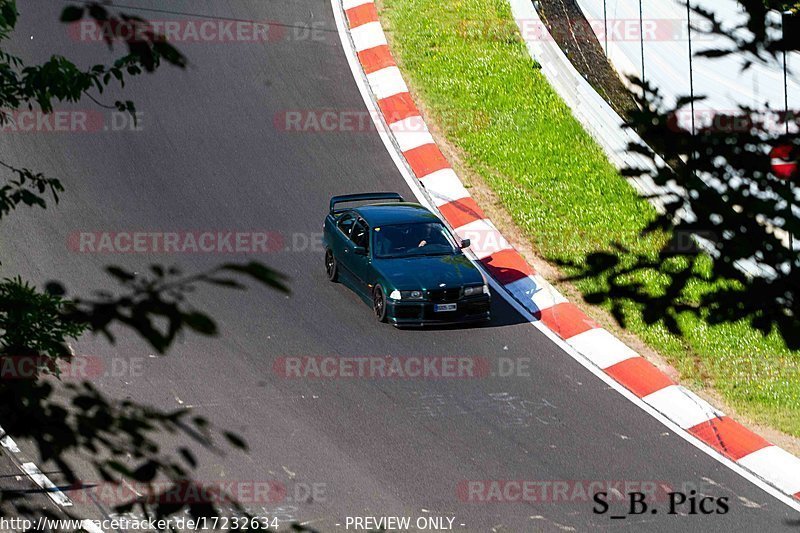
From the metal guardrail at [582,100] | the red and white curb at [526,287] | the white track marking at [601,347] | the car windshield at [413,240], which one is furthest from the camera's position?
the metal guardrail at [582,100]

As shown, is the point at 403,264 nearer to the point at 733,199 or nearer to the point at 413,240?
the point at 413,240

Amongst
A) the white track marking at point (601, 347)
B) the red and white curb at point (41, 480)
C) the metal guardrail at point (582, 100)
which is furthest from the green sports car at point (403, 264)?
the red and white curb at point (41, 480)

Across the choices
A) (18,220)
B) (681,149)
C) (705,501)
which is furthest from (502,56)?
(681,149)

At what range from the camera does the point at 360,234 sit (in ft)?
46.4

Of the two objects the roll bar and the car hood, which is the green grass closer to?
Answer: the car hood

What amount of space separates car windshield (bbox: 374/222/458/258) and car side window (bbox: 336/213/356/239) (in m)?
0.54

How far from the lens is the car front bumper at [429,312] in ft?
43.3

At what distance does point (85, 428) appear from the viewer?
162 inches

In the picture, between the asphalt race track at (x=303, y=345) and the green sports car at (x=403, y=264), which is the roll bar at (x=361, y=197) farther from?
the asphalt race track at (x=303, y=345)

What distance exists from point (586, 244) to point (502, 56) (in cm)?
524

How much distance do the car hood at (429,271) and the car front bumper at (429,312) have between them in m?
0.21

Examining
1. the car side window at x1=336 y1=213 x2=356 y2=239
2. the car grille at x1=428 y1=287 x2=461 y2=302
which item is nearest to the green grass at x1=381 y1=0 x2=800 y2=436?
the car grille at x1=428 y1=287 x2=461 y2=302

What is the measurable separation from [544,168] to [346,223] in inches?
143

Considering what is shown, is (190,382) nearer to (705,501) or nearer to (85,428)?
(705,501)
